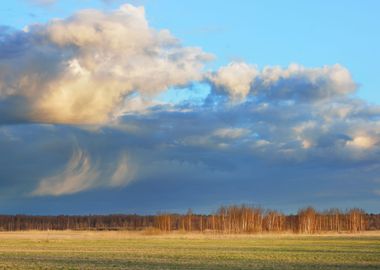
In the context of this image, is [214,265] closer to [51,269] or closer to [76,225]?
[51,269]

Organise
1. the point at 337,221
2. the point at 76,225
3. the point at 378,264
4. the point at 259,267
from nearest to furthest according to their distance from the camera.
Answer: the point at 259,267, the point at 378,264, the point at 337,221, the point at 76,225

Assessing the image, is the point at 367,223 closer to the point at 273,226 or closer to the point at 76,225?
the point at 273,226

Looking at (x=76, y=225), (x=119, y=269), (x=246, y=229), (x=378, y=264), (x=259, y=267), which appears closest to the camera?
(x=119, y=269)

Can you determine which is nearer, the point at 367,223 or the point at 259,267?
the point at 259,267

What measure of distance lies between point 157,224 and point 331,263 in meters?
108

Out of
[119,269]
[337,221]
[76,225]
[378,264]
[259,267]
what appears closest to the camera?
[119,269]

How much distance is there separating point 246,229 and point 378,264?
104 meters

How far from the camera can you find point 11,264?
3378 cm

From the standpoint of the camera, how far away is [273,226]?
14262 centimetres

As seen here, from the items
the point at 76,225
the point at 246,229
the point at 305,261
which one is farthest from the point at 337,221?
the point at 305,261

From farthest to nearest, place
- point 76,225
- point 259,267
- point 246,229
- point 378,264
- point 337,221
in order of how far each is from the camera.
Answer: point 76,225 < point 337,221 < point 246,229 < point 378,264 < point 259,267

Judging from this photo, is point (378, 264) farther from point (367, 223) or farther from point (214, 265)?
point (367, 223)

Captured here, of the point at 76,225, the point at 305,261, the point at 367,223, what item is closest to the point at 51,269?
the point at 305,261

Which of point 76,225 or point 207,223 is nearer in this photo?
point 207,223
